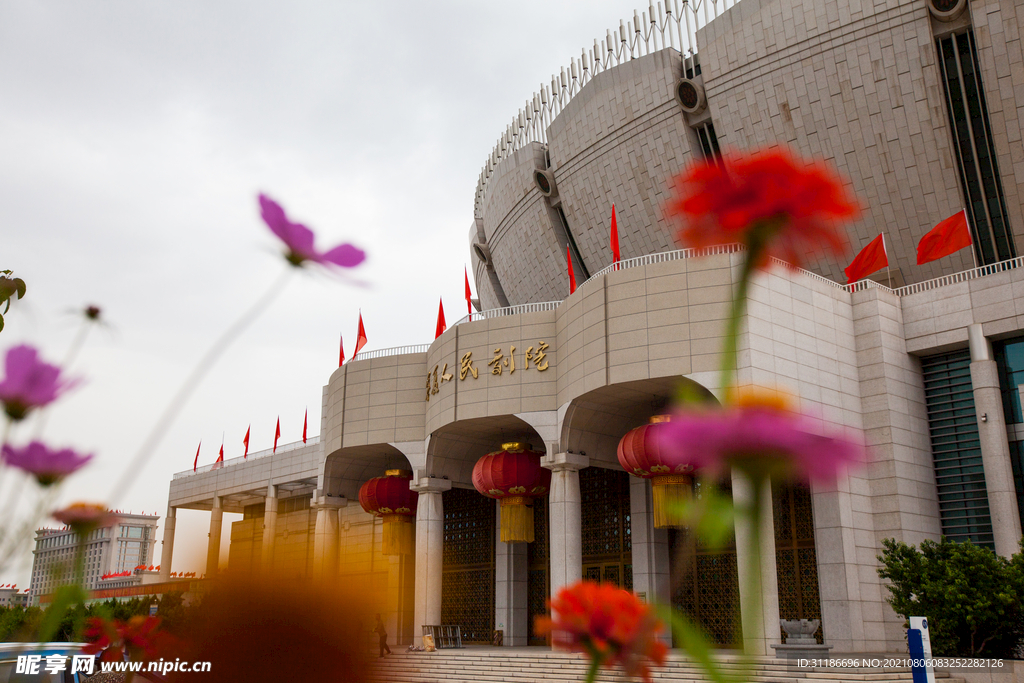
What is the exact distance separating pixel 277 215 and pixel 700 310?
1638cm

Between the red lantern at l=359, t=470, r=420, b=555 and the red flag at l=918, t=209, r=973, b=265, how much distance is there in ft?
44.5

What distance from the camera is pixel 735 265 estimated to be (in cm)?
1653

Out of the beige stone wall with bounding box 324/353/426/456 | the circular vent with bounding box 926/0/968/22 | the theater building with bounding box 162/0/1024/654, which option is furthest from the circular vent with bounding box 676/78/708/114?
the beige stone wall with bounding box 324/353/426/456

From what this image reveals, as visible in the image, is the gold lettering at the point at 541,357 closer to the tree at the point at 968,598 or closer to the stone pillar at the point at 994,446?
the tree at the point at 968,598

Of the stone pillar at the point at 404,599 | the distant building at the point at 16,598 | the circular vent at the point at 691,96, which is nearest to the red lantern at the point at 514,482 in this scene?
the stone pillar at the point at 404,599

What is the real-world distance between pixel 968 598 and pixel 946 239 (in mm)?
8148

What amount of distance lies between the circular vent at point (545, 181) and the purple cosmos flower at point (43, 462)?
86.2 feet

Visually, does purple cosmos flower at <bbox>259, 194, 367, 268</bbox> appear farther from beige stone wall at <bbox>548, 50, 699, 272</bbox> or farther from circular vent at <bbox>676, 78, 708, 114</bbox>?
circular vent at <bbox>676, 78, 708, 114</bbox>

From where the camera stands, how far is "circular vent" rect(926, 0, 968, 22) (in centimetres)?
1922

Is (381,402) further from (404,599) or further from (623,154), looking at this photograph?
(623,154)

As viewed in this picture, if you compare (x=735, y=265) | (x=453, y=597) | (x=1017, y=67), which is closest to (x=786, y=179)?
(x=735, y=265)

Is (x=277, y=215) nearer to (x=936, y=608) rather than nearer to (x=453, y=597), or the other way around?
(x=936, y=608)

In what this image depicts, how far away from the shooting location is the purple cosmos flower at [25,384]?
1.07 meters

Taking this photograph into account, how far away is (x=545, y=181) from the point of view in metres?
27.0
